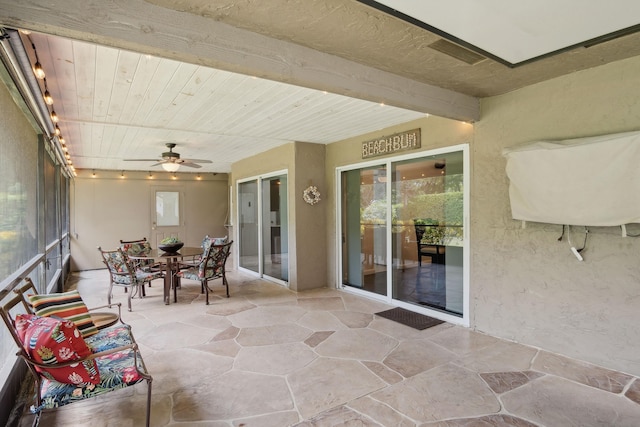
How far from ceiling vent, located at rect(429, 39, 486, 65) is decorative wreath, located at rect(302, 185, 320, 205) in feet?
11.6

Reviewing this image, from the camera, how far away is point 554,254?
3.30 metres

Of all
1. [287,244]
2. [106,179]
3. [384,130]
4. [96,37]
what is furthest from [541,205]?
[106,179]

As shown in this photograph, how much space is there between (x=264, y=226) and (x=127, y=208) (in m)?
4.69

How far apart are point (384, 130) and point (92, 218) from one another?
808 centimetres

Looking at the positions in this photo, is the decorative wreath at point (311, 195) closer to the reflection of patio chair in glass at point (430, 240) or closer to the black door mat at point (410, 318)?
the reflection of patio chair in glass at point (430, 240)

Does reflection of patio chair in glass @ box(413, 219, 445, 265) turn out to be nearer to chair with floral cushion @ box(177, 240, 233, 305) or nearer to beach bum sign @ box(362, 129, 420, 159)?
beach bum sign @ box(362, 129, 420, 159)

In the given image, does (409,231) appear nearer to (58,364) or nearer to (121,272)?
(58,364)

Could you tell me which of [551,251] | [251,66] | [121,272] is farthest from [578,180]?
[121,272]

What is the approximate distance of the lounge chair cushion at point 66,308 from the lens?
2.58m

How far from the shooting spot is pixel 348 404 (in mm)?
2549

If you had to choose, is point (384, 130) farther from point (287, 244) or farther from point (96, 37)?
point (96, 37)

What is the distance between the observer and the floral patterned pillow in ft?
6.31

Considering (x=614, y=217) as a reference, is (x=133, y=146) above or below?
above

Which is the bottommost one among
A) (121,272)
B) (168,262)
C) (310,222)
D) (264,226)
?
(121,272)
